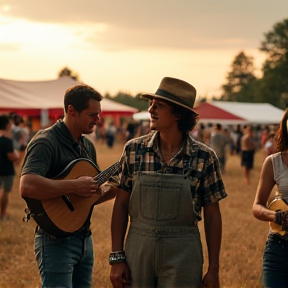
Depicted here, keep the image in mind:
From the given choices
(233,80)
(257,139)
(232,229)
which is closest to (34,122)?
(232,229)

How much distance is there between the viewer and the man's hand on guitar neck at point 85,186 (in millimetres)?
3803

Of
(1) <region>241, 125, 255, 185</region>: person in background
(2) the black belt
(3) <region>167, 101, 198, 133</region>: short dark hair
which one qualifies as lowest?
(1) <region>241, 125, 255, 185</region>: person in background

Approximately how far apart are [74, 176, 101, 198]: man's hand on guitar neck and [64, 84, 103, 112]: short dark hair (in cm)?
42

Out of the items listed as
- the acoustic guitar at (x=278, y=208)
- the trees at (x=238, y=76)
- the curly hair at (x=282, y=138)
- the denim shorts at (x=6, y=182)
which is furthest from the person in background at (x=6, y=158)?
the trees at (x=238, y=76)

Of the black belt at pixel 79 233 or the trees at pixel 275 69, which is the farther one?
the trees at pixel 275 69

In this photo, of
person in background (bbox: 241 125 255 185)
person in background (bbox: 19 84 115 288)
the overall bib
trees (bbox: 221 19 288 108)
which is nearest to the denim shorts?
person in background (bbox: 19 84 115 288)

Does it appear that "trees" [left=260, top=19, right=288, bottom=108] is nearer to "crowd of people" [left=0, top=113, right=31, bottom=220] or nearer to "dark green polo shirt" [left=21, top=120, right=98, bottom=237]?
"crowd of people" [left=0, top=113, right=31, bottom=220]

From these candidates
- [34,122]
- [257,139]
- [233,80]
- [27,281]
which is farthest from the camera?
[233,80]

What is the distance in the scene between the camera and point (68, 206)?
388cm

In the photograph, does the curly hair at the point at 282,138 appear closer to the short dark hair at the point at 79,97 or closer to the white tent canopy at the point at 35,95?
the short dark hair at the point at 79,97

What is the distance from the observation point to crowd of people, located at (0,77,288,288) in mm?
3381

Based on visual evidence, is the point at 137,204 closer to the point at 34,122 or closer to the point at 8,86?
the point at 8,86

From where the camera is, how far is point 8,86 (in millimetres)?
20406

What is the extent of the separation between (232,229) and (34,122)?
1469 cm
